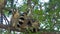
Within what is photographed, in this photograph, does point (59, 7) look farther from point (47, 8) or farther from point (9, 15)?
point (9, 15)

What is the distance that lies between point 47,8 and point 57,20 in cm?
16

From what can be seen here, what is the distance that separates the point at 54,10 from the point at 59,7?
0.06 metres

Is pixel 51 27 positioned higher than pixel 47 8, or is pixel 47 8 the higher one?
pixel 47 8

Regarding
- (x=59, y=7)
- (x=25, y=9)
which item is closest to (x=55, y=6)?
(x=59, y=7)

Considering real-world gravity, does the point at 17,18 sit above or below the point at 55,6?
below

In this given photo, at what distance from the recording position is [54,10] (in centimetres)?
141

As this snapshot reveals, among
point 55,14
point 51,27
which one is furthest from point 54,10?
point 51,27

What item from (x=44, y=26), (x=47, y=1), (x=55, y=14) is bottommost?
(x=44, y=26)

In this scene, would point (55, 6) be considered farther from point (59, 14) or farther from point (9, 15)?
point (9, 15)

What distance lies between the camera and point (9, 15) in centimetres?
186

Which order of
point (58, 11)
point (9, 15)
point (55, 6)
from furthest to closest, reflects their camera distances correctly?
point (9, 15), point (55, 6), point (58, 11)

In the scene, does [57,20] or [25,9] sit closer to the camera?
[57,20]

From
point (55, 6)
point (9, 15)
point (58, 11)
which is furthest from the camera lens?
point (9, 15)

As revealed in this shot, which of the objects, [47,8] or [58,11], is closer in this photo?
[58,11]
